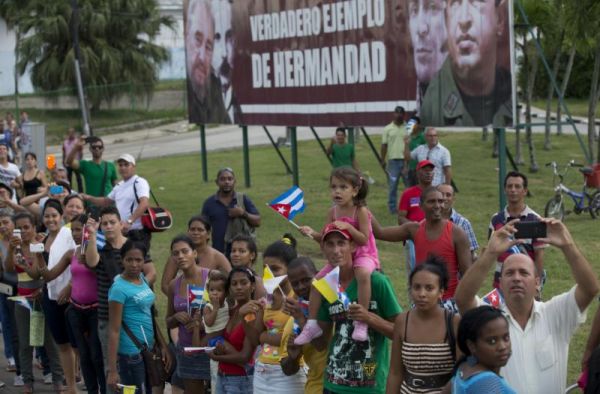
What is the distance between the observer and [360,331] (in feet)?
20.4

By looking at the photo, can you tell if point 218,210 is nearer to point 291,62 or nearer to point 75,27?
point 291,62

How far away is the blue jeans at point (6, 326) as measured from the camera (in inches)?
439

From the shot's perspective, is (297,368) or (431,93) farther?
(431,93)

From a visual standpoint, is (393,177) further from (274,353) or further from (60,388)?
(274,353)

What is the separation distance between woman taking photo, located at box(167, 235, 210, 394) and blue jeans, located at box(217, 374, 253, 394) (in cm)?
42

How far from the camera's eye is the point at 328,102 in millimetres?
19797

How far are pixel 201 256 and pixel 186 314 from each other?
0.78m

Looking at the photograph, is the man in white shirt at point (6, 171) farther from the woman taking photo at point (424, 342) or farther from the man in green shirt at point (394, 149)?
the woman taking photo at point (424, 342)

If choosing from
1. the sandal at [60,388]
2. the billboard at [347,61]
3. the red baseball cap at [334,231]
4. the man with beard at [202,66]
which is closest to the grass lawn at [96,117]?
the man with beard at [202,66]

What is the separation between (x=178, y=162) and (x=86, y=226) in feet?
84.2

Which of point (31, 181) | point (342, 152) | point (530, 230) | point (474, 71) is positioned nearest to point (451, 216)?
point (530, 230)

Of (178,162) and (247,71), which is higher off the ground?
(247,71)

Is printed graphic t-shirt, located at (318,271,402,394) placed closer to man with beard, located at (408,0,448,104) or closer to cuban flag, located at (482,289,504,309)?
cuban flag, located at (482,289,504,309)

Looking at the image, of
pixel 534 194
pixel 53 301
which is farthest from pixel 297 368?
pixel 534 194
